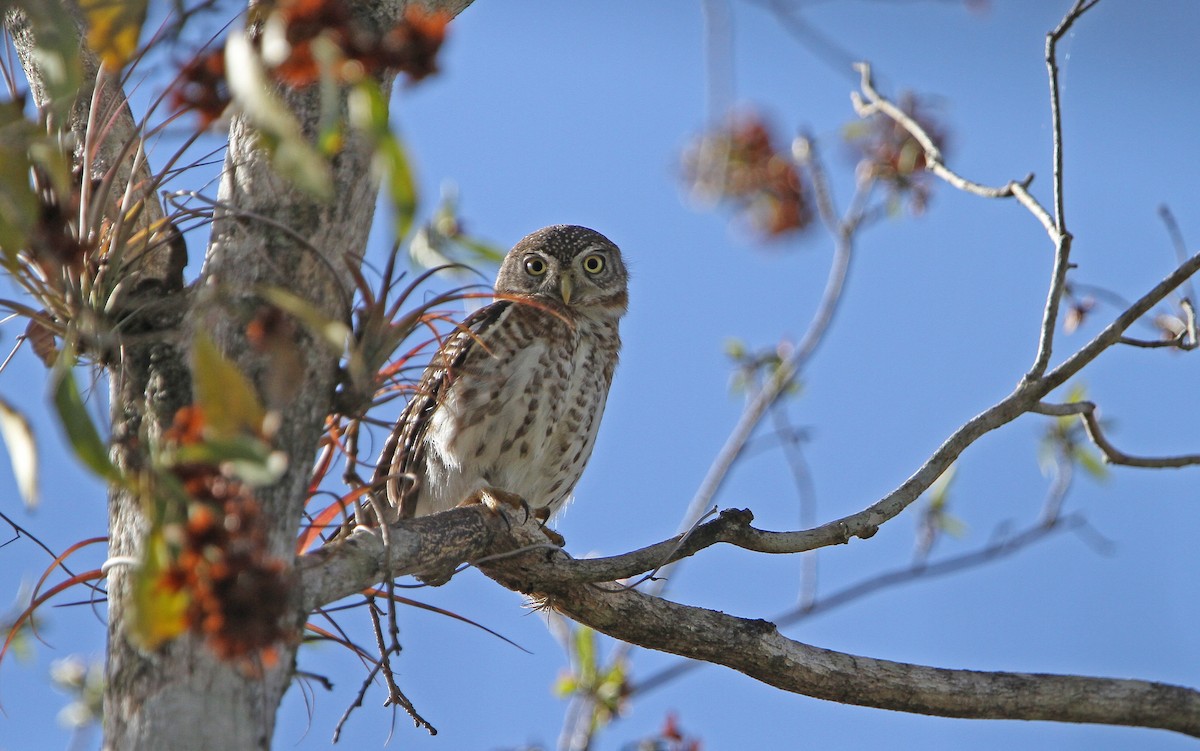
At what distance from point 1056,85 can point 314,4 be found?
2.09 m

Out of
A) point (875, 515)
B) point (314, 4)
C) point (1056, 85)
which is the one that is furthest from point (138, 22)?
point (1056, 85)

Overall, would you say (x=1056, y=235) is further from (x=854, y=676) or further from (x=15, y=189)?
(x=15, y=189)

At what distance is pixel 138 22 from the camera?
1.70 m

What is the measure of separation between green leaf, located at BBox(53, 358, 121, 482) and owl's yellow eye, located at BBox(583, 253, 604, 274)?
3.89 m

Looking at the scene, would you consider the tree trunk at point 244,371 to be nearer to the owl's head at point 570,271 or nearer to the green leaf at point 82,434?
the green leaf at point 82,434

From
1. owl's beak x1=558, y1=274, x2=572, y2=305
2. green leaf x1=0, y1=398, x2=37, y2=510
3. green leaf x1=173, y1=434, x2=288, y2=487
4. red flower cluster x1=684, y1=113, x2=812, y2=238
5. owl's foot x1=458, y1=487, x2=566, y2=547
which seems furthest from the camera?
red flower cluster x1=684, y1=113, x2=812, y2=238

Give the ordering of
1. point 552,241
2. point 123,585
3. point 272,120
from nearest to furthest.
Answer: point 272,120, point 123,585, point 552,241

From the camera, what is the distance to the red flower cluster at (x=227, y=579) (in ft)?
4.92

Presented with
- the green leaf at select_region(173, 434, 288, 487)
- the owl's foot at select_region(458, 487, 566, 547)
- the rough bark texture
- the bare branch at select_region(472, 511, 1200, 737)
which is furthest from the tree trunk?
the owl's foot at select_region(458, 487, 566, 547)

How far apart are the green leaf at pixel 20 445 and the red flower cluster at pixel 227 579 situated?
194 mm

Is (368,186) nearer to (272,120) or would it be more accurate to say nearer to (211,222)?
(211,222)

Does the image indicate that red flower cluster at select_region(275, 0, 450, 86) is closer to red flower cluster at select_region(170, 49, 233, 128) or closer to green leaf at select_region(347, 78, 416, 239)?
green leaf at select_region(347, 78, 416, 239)

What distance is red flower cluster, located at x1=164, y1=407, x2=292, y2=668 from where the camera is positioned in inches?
59.0

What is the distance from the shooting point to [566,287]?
16.8ft
